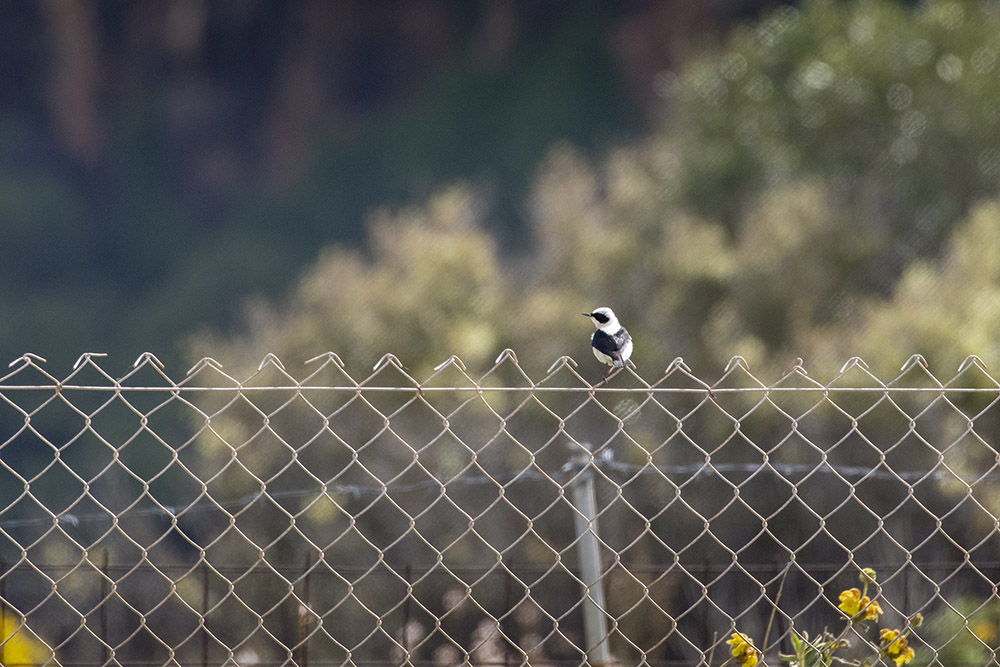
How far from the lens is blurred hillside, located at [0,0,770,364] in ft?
42.0

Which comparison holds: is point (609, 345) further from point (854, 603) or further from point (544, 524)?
point (544, 524)

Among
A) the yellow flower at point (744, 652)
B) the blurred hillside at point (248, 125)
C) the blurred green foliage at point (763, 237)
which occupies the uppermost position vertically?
the yellow flower at point (744, 652)

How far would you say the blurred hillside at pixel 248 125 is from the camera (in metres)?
12.8

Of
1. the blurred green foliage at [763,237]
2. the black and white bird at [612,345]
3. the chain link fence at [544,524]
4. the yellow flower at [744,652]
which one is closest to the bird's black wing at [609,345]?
the black and white bird at [612,345]

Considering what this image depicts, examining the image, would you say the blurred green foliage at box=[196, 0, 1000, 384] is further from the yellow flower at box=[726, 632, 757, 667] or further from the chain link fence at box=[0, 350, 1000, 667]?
the yellow flower at box=[726, 632, 757, 667]

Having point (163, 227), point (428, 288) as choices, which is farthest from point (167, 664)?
point (163, 227)

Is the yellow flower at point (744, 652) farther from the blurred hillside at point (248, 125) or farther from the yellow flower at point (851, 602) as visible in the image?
the blurred hillside at point (248, 125)

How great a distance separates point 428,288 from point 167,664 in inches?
196

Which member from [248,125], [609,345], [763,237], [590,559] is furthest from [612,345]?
[248,125]

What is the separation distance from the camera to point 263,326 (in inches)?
278

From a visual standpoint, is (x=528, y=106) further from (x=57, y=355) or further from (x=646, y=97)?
(x=57, y=355)

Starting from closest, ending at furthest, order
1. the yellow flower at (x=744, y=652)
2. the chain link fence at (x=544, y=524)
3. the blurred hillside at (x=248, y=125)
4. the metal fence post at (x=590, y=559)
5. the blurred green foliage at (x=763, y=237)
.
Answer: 1. the yellow flower at (x=744, y=652)
2. the metal fence post at (x=590, y=559)
3. the chain link fence at (x=544, y=524)
4. the blurred green foliage at (x=763, y=237)
5. the blurred hillside at (x=248, y=125)

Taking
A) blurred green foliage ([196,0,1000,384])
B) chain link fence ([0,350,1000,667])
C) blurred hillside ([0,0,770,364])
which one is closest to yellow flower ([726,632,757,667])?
chain link fence ([0,350,1000,667])

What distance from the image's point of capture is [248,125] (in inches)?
572
